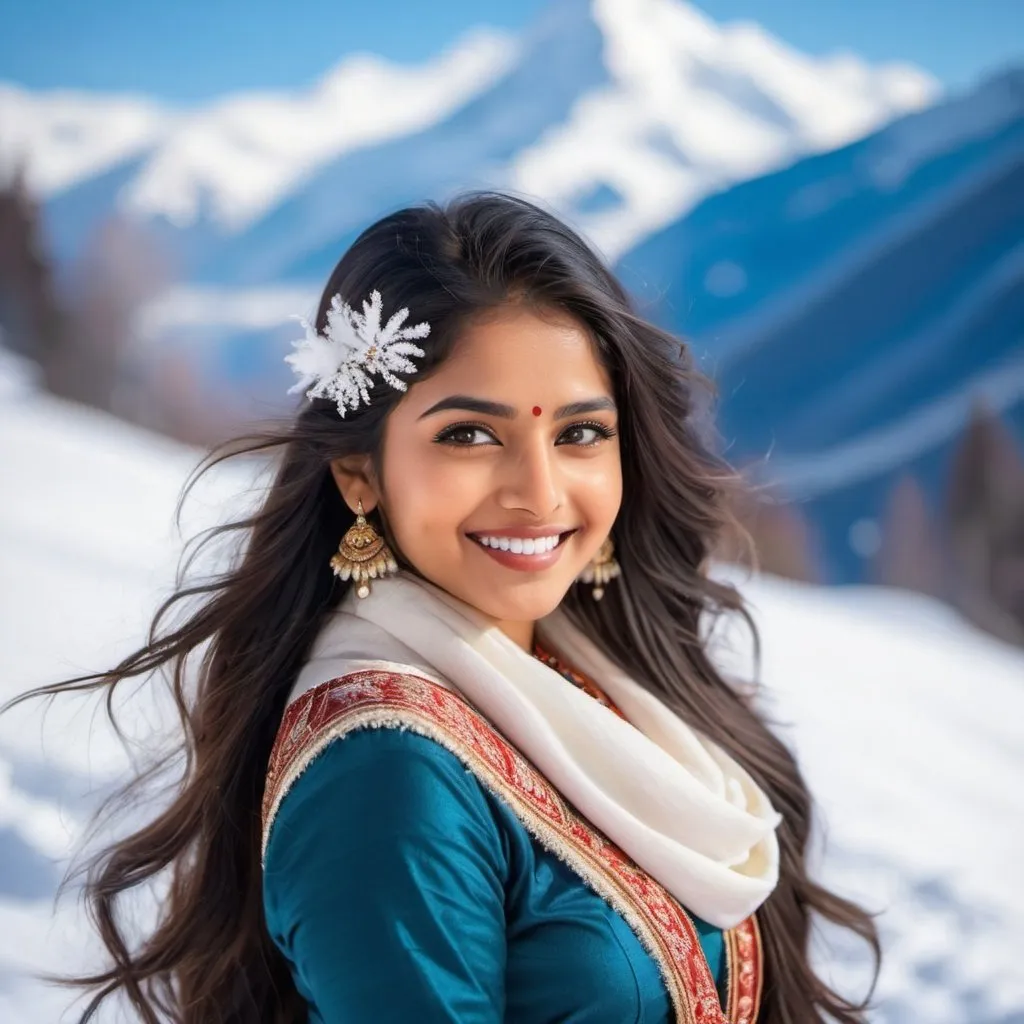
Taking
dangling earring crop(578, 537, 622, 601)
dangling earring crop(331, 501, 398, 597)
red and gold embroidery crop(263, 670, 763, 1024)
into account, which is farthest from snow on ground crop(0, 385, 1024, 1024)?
red and gold embroidery crop(263, 670, 763, 1024)

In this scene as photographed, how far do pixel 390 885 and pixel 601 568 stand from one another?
69cm

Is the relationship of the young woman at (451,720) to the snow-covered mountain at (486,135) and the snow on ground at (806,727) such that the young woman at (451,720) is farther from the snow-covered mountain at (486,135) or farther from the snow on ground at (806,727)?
the snow-covered mountain at (486,135)

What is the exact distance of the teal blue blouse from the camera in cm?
107

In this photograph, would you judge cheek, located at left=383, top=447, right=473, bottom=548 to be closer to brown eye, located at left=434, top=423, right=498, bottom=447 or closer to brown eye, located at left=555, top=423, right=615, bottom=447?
brown eye, located at left=434, top=423, right=498, bottom=447

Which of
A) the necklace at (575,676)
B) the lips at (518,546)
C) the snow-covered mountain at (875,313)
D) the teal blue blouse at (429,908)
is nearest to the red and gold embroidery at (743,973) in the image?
the teal blue blouse at (429,908)

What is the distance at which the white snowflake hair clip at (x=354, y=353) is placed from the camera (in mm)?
1304

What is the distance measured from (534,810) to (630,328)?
570mm

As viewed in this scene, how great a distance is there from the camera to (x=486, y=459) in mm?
1307

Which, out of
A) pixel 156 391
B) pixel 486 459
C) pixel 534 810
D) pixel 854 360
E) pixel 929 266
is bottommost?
pixel 534 810

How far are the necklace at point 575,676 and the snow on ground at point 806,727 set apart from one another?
42 centimetres

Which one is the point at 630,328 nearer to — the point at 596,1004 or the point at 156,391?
the point at 596,1004

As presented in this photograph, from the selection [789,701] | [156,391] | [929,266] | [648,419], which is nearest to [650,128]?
[929,266]

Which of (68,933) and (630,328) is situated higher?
(630,328)

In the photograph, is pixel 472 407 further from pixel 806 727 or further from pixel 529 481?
pixel 806 727
